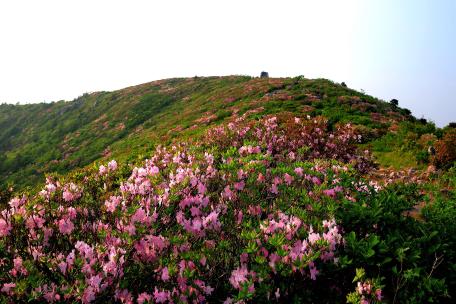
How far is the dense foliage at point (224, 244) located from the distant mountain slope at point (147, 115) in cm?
974

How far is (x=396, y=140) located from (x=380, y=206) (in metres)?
11.9

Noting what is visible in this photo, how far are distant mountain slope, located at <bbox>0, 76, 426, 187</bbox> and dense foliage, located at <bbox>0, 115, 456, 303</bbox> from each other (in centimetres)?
974

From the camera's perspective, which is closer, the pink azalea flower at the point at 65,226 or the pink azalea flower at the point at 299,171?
the pink azalea flower at the point at 65,226

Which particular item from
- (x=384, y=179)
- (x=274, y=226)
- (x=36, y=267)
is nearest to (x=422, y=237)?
(x=274, y=226)

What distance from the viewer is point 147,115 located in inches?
1543

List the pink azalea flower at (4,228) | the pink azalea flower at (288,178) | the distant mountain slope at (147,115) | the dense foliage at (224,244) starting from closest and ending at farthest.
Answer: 1. the dense foliage at (224,244)
2. the pink azalea flower at (4,228)
3. the pink azalea flower at (288,178)
4. the distant mountain slope at (147,115)

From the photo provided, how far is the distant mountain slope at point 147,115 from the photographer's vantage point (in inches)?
930

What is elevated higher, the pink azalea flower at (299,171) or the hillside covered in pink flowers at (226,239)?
the pink azalea flower at (299,171)

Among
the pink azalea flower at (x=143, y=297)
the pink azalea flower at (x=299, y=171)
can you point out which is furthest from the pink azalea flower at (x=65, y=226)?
the pink azalea flower at (x=299, y=171)

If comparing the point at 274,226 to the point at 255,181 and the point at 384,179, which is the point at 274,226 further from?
the point at 384,179

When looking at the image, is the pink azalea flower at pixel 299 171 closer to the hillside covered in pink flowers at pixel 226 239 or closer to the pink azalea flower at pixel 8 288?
the hillside covered in pink flowers at pixel 226 239

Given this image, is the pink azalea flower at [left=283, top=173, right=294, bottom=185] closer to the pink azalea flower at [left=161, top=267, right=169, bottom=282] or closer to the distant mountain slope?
the pink azalea flower at [left=161, top=267, right=169, bottom=282]

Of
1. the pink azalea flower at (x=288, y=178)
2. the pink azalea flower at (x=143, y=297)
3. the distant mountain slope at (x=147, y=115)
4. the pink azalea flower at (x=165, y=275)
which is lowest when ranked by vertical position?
the pink azalea flower at (x=143, y=297)

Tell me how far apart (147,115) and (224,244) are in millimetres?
36239
